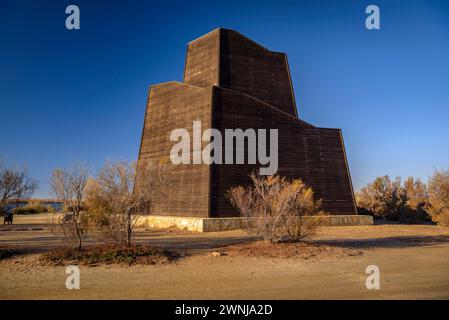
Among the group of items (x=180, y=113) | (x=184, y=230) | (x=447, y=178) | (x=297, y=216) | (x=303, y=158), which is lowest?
(x=184, y=230)

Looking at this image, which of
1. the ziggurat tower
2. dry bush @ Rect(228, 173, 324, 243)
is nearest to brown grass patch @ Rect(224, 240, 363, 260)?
dry bush @ Rect(228, 173, 324, 243)

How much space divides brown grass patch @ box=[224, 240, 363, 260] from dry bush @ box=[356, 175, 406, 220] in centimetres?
2425

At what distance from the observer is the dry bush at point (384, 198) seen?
113ft

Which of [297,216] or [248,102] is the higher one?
[248,102]

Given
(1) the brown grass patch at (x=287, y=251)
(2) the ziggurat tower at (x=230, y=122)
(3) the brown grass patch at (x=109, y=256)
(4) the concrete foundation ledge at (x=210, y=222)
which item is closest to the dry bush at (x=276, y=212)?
(1) the brown grass patch at (x=287, y=251)

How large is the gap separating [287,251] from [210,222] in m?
9.49

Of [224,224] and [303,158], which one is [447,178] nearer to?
[303,158]

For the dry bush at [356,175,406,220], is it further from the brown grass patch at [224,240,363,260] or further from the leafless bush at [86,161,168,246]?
the leafless bush at [86,161,168,246]

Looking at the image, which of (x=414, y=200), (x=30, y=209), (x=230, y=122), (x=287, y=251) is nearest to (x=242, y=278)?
(x=287, y=251)

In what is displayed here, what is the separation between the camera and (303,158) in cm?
2627

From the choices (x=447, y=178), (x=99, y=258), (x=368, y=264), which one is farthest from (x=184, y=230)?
(x=447, y=178)

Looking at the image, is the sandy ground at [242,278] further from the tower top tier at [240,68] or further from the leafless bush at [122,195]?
the tower top tier at [240,68]

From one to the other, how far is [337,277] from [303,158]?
1784cm

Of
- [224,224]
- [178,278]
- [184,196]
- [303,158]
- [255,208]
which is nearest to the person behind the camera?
[178,278]
